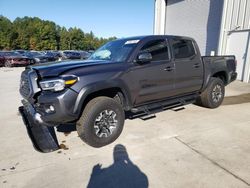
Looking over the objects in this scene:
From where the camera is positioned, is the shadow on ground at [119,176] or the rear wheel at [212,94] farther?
the rear wheel at [212,94]

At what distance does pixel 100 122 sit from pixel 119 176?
3.67ft

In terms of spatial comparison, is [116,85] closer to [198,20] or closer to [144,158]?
[144,158]

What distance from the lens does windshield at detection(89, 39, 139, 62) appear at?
4324mm

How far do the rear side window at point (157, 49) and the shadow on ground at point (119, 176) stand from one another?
2.20 meters

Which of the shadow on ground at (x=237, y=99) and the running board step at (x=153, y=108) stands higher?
the running board step at (x=153, y=108)

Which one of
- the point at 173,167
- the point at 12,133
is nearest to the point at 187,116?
the point at 173,167

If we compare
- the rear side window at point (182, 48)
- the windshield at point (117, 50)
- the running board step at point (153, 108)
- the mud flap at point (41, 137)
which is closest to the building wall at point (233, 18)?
the rear side window at point (182, 48)

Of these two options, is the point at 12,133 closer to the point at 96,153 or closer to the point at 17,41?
the point at 96,153

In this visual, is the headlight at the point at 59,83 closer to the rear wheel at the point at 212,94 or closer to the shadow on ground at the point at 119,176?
the shadow on ground at the point at 119,176

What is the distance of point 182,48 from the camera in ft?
17.4

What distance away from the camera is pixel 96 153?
357 centimetres

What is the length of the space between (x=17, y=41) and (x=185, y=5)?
66.0 meters

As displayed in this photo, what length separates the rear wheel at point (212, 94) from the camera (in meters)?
5.83

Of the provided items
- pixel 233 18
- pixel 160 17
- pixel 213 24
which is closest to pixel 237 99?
pixel 233 18
